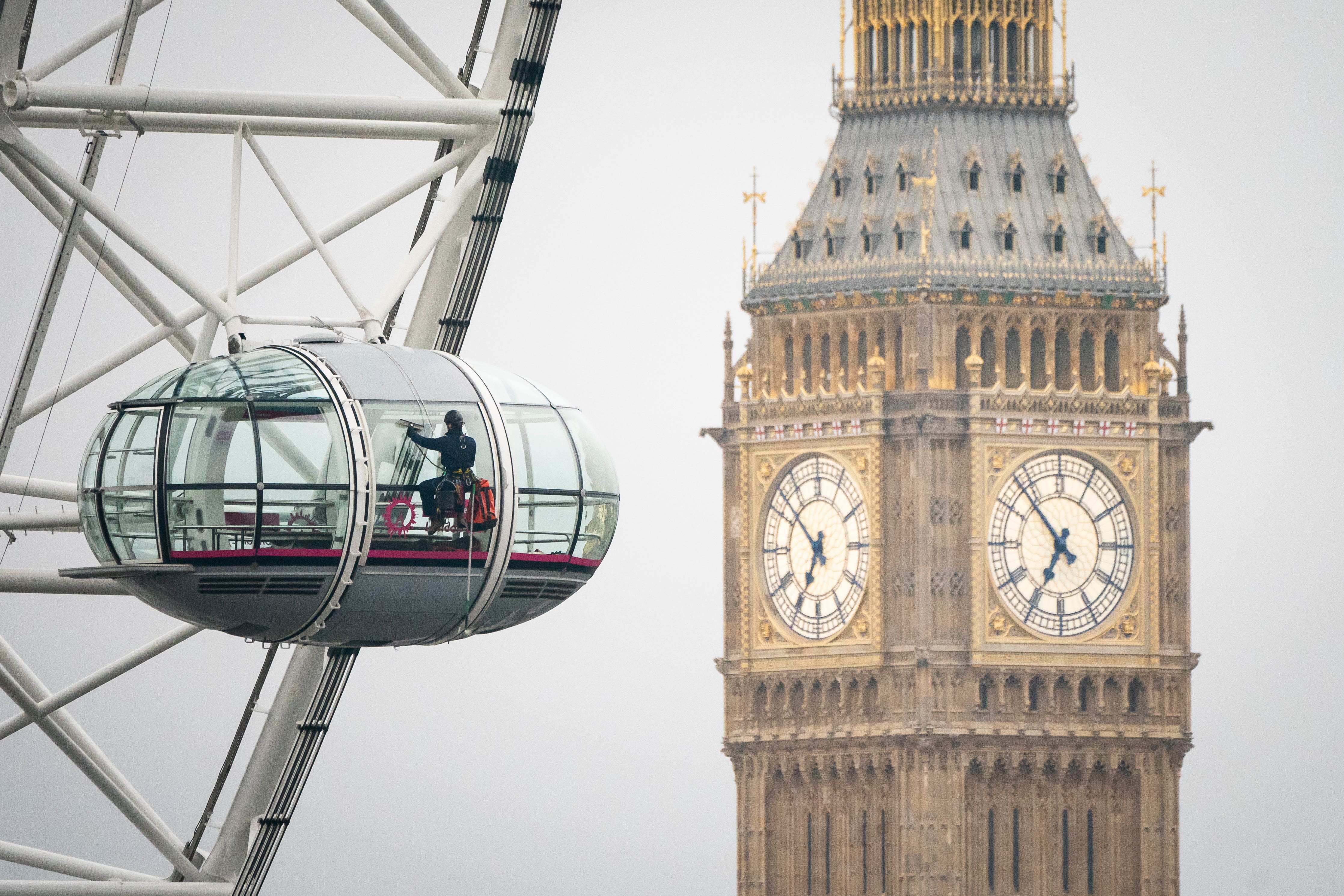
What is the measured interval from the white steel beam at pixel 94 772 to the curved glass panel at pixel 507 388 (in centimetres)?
1039

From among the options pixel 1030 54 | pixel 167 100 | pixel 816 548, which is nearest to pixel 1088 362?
pixel 816 548

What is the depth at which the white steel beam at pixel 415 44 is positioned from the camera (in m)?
57.7

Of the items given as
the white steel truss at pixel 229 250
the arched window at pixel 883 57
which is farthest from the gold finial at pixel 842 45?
the white steel truss at pixel 229 250

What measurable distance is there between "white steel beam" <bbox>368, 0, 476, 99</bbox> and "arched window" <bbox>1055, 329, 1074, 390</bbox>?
270ft

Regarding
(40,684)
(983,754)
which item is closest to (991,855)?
(983,754)

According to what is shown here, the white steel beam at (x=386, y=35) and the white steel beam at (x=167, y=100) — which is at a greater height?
the white steel beam at (x=386, y=35)

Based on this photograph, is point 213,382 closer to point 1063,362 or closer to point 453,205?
point 453,205

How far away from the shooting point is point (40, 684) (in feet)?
209

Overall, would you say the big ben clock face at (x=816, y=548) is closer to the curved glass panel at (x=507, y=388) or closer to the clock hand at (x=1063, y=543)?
the clock hand at (x=1063, y=543)

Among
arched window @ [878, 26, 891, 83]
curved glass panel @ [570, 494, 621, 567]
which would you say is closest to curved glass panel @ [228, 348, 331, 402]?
curved glass panel @ [570, 494, 621, 567]

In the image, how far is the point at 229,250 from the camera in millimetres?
57156

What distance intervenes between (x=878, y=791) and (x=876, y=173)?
677 inches

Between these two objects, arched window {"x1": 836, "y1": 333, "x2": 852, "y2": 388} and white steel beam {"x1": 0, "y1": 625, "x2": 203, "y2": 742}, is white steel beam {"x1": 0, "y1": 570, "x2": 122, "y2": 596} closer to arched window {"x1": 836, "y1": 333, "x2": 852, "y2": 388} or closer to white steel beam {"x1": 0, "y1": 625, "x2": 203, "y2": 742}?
white steel beam {"x1": 0, "y1": 625, "x2": 203, "y2": 742}

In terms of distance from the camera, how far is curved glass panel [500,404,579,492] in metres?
54.2
